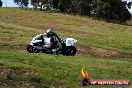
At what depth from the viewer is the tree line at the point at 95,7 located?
103 m

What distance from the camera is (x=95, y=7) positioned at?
360ft


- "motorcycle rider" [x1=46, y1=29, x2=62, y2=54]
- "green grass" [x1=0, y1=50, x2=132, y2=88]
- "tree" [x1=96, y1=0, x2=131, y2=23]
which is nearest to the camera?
"green grass" [x1=0, y1=50, x2=132, y2=88]

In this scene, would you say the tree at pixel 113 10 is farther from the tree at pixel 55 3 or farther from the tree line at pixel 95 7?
the tree at pixel 55 3

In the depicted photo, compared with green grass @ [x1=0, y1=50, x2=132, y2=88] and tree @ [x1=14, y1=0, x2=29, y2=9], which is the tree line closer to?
tree @ [x1=14, y1=0, x2=29, y2=9]

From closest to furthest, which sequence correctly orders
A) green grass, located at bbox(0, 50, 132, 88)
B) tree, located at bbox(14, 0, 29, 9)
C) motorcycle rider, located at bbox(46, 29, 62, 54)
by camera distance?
1. green grass, located at bbox(0, 50, 132, 88)
2. motorcycle rider, located at bbox(46, 29, 62, 54)
3. tree, located at bbox(14, 0, 29, 9)

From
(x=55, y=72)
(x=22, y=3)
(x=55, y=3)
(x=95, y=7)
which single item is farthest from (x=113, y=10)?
(x=55, y=72)

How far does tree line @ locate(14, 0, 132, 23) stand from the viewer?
103 metres

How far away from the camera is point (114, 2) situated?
10288 cm

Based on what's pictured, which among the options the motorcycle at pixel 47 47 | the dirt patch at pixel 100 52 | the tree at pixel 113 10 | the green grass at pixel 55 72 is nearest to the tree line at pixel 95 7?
the tree at pixel 113 10

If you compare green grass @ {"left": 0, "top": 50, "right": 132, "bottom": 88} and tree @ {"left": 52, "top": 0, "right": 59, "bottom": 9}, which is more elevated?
green grass @ {"left": 0, "top": 50, "right": 132, "bottom": 88}

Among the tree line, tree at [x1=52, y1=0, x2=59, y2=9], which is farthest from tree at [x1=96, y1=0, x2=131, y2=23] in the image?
tree at [x1=52, y1=0, x2=59, y2=9]

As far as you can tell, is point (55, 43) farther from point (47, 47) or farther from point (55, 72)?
point (55, 72)

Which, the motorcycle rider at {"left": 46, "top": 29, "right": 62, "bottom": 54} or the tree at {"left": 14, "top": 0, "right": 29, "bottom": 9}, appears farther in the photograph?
the tree at {"left": 14, "top": 0, "right": 29, "bottom": 9}

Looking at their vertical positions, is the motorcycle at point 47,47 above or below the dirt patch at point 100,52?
above
